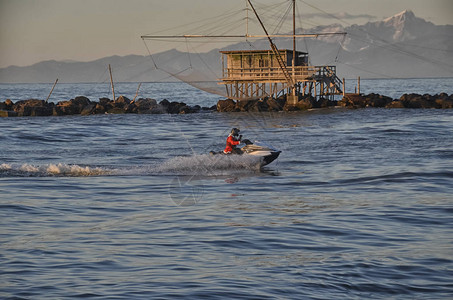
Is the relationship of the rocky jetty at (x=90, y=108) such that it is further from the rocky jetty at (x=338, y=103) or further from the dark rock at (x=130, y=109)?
the rocky jetty at (x=338, y=103)

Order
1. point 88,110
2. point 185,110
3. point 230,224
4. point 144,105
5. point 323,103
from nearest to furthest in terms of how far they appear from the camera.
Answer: point 230,224 < point 323,103 < point 88,110 < point 185,110 < point 144,105

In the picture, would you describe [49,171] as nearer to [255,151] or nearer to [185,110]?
[255,151]

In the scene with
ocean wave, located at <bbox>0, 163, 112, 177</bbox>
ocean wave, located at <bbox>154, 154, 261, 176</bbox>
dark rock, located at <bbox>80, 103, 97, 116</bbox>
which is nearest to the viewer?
ocean wave, located at <bbox>0, 163, 112, 177</bbox>

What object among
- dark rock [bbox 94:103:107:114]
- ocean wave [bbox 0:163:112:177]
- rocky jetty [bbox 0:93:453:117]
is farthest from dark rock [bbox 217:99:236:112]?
ocean wave [bbox 0:163:112:177]

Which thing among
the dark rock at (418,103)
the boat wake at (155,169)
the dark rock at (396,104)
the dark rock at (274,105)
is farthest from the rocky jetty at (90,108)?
the boat wake at (155,169)

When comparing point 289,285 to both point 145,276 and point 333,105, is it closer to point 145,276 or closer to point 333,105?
point 145,276

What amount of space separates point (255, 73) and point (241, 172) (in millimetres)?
39629

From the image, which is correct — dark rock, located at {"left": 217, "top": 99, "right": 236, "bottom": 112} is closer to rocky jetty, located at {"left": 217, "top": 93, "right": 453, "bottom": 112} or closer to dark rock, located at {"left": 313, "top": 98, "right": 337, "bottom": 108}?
rocky jetty, located at {"left": 217, "top": 93, "right": 453, "bottom": 112}

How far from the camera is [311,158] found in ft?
98.8

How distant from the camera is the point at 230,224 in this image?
52.6 ft

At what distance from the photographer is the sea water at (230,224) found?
1134 cm

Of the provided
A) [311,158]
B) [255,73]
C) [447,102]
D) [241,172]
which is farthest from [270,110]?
[241,172]

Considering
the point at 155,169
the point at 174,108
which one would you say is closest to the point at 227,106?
the point at 174,108

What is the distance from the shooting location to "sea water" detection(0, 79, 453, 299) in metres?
11.3
